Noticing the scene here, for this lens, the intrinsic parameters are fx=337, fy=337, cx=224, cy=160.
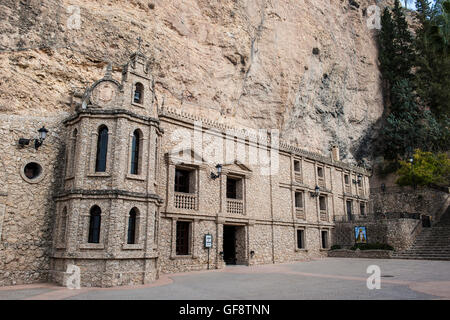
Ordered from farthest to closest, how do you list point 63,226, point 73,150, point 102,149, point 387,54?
point 387,54 < point 73,150 < point 102,149 < point 63,226

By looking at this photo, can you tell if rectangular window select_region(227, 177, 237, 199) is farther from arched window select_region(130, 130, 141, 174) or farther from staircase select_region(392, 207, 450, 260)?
staircase select_region(392, 207, 450, 260)

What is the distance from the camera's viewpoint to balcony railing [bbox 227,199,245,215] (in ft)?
71.5

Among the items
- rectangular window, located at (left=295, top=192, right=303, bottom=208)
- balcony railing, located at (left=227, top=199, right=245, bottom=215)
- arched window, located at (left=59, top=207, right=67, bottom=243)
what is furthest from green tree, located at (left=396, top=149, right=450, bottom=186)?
arched window, located at (left=59, top=207, right=67, bottom=243)

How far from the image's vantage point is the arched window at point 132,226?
14275 millimetres

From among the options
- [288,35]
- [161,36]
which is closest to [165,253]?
[161,36]

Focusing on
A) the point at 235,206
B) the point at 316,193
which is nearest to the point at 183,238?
the point at 235,206

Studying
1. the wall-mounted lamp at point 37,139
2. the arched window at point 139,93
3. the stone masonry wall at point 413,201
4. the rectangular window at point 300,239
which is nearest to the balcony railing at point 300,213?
the rectangular window at point 300,239

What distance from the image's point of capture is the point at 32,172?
15.2 metres

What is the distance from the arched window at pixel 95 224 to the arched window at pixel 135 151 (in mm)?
2294

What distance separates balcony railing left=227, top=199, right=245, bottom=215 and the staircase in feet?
41.4

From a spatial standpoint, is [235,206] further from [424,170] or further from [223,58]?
[424,170]

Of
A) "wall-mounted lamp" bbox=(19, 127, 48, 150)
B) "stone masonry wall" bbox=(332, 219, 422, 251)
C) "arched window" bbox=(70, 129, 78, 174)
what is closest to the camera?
"wall-mounted lamp" bbox=(19, 127, 48, 150)

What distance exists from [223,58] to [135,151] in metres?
14.4

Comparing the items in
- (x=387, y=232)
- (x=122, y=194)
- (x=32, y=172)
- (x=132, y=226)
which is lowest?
(x=387, y=232)
